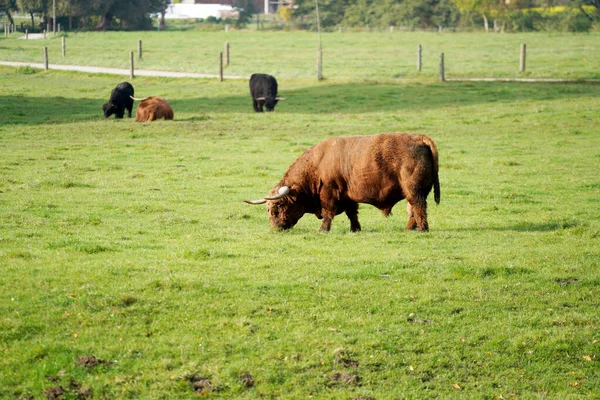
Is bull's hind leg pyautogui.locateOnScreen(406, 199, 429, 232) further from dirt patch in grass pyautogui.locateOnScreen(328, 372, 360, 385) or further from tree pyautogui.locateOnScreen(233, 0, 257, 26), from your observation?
tree pyautogui.locateOnScreen(233, 0, 257, 26)

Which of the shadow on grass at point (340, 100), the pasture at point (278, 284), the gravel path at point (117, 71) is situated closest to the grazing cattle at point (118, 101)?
the shadow on grass at point (340, 100)

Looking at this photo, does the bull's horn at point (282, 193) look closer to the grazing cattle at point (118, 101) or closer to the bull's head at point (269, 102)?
the grazing cattle at point (118, 101)

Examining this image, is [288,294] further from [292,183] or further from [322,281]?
[292,183]

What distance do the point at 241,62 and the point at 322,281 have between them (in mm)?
49958

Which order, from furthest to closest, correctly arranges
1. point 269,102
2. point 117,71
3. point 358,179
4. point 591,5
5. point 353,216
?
point 591,5 → point 117,71 → point 269,102 → point 353,216 → point 358,179

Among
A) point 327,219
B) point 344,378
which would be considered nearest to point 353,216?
point 327,219

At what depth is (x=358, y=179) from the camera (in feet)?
42.7

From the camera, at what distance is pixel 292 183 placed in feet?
44.6

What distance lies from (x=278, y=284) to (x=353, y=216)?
4.04 meters

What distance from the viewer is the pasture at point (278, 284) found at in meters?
7.85

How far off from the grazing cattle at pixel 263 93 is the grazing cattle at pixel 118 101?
17.2ft

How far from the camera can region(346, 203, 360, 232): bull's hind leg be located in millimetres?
13558

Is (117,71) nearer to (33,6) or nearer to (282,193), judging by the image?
(282,193)

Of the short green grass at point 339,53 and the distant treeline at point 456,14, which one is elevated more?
the distant treeline at point 456,14
